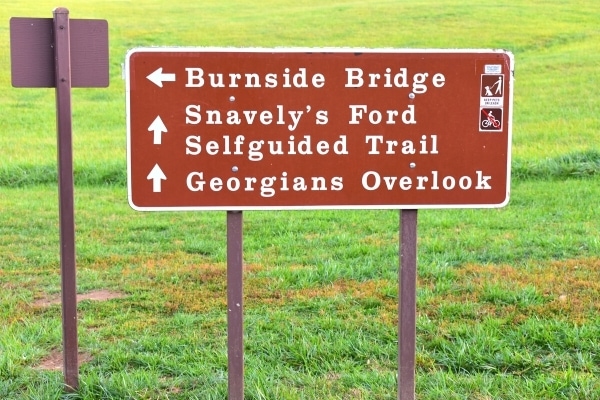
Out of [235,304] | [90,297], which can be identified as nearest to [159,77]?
[235,304]

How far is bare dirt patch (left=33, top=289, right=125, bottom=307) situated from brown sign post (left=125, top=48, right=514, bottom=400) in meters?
2.18

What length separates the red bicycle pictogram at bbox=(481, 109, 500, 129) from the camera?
353 centimetres

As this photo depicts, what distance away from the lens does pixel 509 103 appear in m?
3.49

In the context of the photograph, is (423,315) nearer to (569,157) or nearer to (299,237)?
(299,237)

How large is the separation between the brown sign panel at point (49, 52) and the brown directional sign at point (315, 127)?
538mm

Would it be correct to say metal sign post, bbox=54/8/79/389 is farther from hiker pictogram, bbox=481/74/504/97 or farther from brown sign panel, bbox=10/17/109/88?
hiker pictogram, bbox=481/74/504/97

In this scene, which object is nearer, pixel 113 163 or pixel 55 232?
pixel 55 232

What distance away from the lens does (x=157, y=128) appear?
340cm

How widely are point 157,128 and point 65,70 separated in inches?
25.4

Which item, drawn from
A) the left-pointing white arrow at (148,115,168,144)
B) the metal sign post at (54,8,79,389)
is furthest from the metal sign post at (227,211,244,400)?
the metal sign post at (54,8,79,389)

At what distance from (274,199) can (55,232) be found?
15.0 ft

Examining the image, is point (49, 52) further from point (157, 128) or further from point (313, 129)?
point (313, 129)

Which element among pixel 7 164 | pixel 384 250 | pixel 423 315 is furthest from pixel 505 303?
pixel 7 164

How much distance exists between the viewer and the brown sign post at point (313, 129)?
11.1 feet
